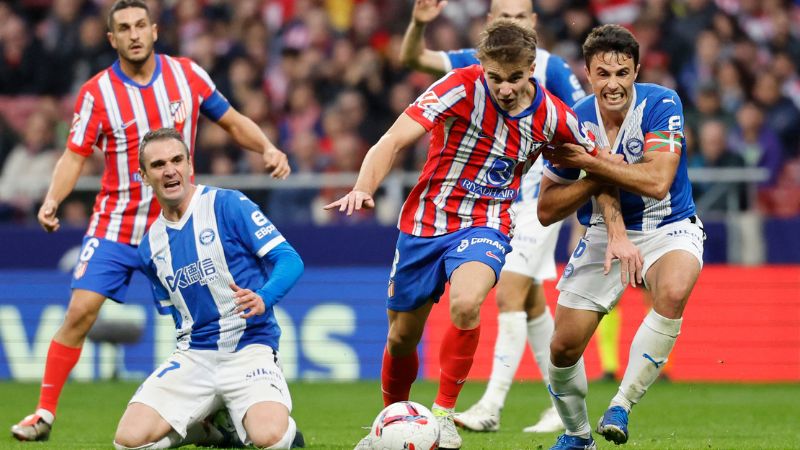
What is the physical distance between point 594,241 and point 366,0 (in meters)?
9.81

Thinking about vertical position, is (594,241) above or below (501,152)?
below

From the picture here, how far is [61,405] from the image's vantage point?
10391 millimetres

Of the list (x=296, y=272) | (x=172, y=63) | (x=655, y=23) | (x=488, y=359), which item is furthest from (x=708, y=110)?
(x=296, y=272)

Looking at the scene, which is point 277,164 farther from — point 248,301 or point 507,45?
point 507,45

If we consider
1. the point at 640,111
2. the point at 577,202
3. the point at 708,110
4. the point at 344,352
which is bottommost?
the point at 344,352

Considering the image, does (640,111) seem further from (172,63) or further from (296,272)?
(172,63)

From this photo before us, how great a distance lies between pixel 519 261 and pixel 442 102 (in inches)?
85.3

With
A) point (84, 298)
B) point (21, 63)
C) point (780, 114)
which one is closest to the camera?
point (84, 298)

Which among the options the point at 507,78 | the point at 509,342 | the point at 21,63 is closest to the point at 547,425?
the point at 509,342

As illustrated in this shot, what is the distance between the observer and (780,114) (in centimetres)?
1366

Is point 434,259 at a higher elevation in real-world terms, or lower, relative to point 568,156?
lower

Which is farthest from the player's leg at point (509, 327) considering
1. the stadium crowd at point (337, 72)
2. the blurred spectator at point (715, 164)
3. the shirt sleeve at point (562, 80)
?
the stadium crowd at point (337, 72)

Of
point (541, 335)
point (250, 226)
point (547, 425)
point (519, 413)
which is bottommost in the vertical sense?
point (519, 413)

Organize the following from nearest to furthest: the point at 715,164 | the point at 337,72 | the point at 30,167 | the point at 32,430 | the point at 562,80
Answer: the point at 32,430 → the point at 562,80 → the point at 715,164 → the point at 30,167 → the point at 337,72
